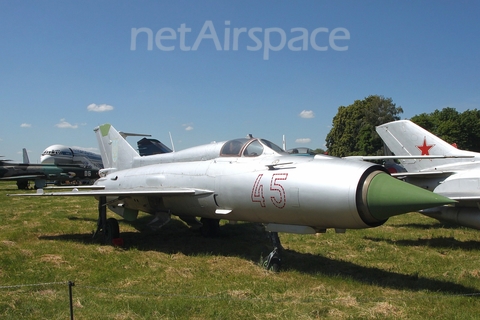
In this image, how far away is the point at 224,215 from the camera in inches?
281

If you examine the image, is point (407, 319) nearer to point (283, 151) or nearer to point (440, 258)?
point (283, 151)

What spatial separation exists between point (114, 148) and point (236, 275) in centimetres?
716

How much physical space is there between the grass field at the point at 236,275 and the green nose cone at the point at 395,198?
119 centimetres

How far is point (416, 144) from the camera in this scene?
11.6 meters

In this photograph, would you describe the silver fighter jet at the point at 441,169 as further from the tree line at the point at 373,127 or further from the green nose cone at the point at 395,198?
the tree line at the point at 373,127

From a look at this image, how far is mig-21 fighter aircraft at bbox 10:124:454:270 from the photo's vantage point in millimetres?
5137

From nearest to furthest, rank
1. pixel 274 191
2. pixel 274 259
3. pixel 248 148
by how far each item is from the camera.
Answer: pixel 274 191 → pixel 274 259 → pixel 248 148

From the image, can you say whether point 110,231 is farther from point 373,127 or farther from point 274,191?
point 373,127

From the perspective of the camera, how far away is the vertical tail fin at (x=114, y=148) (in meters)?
11.3

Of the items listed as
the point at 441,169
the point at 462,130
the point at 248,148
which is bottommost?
the point at 441,169

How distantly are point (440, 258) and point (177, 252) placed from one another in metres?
5.45

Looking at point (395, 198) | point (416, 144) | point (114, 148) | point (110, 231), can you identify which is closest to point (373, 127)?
point (416, 144)

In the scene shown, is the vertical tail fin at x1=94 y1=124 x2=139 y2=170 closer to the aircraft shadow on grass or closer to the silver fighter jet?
the aircraft shadow on grass

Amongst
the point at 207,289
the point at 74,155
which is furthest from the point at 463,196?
the point at 74,155
